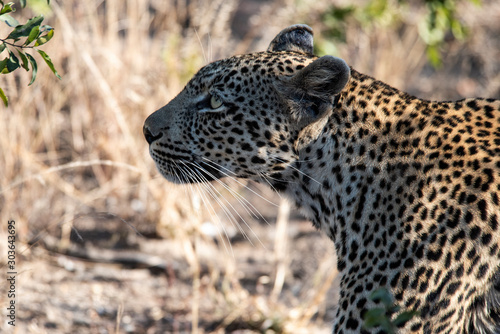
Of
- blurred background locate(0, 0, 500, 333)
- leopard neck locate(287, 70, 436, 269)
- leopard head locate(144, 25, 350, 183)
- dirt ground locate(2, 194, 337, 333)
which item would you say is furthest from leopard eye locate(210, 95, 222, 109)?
dirt ground locate(2, 194, 337, 333)

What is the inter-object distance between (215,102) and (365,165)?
927 mm

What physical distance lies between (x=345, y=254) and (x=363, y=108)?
0.77m

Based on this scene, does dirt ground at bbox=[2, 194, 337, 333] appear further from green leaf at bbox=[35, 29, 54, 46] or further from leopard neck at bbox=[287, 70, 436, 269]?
green leaf at bbox=[35, 29, 54, 46]

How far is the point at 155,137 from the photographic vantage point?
3887 millimetres

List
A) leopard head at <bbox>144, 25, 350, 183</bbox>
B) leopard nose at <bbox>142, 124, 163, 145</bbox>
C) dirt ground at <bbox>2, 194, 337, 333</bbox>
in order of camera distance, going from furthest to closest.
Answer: dirt ground at <bbox>2, 194, 337, 333</bbox>, leopard nose at <bbox>142, 124, 163, 145</bbox>, leopard head at <bbox>144, 25, 350, 183</bbox>

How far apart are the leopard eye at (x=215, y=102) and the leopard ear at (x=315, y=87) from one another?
1.22 feet

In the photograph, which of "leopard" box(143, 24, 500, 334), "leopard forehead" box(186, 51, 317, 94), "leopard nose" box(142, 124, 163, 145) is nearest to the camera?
"leopard" box(143, 24, 500, 334)

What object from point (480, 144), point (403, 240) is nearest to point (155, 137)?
point (403, 240)

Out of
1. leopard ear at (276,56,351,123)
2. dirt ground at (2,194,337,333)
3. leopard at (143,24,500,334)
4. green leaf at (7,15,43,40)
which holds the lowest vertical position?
dirt ground at (2,194,337,333)

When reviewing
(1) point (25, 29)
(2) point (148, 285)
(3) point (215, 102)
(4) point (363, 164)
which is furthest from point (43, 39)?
(2) point (148, 285)

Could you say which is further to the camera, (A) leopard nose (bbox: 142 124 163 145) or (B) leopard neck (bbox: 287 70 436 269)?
(A) leopard nose (bbox: 142 124 163 145)

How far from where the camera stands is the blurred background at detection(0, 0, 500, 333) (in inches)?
216

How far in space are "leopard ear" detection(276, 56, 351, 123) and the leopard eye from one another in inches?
14.6

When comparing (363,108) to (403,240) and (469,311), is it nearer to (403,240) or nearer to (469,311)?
(403,240)
